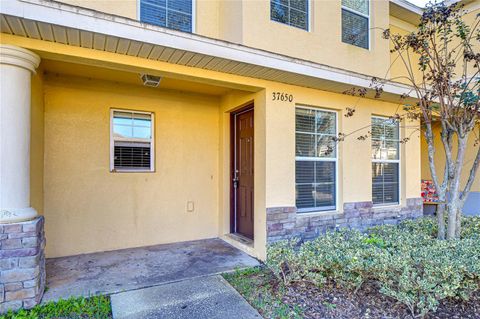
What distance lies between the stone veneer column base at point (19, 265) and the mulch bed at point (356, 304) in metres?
2.68

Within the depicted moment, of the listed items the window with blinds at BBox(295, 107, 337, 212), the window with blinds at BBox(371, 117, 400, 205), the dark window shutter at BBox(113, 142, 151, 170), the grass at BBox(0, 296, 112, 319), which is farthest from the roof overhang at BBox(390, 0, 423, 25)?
the grass at BBox(0, 296, 112, 319)

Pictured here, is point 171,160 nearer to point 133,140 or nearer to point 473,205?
point 133,140

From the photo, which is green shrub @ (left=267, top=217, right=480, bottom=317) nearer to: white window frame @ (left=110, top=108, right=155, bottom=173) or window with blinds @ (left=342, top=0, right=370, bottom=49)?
white window frame @ (left=110, top=108, right=155, bottom=173)

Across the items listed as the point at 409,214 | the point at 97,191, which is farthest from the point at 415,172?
the point at 97,191

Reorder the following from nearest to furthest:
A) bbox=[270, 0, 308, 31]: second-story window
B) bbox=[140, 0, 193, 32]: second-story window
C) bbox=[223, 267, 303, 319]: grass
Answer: bbox=[223, 267, 303, 319]: grass
bbox=[140, 0, 193, 32]: second-story window
bbox=[270, 0, 308, 31]: second-story window

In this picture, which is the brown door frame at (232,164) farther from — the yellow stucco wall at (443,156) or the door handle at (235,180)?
the yellow stucco wall at (443,156)

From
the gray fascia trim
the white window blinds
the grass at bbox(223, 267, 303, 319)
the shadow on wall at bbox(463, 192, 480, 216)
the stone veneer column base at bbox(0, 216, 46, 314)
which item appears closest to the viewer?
the stone veneer column base at bbox(0, 216, 46, 314)

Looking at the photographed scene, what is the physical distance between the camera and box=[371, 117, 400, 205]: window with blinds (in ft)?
18.7

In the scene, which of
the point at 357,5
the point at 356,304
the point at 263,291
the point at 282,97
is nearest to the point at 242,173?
the point at 282,97

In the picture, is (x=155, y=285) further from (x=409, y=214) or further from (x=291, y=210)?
(x=409, y=214)

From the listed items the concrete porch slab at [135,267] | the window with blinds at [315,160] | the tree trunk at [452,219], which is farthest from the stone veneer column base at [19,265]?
the tree trunk at [452,219]

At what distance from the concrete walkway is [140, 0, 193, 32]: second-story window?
11.9 feet

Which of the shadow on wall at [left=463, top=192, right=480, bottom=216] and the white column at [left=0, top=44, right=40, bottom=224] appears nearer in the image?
the white column at [left=0, top=44, right=40, bottom=224]

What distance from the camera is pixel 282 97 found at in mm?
4559
